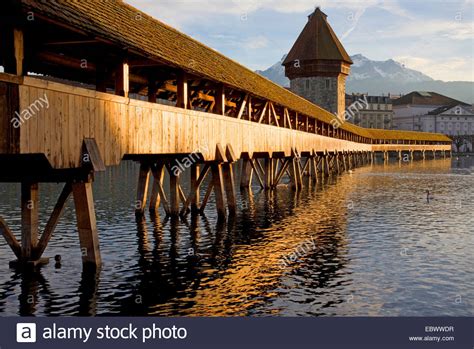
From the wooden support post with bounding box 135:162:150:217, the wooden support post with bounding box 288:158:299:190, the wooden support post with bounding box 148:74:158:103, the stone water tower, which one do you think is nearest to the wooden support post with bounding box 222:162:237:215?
the wooden support post with bounding box 135:162:150:217

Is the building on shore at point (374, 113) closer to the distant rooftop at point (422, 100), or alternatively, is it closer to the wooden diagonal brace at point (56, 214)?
the distant rooftop at point (422, 100)

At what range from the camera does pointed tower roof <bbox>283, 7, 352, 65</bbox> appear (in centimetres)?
9238

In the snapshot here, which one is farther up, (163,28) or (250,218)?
(163,28)

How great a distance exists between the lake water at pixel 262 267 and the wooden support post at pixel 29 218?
2.69 ft

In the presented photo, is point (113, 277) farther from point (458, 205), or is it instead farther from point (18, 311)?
point (458, 205)

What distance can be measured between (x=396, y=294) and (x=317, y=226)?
10.4 meters

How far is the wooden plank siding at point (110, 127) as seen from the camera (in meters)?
11.0

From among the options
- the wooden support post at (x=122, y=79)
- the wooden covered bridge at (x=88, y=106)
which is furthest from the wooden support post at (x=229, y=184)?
the wooden support post at (x=122, y=79)

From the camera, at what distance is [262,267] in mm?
15297

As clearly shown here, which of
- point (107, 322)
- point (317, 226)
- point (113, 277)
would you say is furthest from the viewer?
point (317, 226)

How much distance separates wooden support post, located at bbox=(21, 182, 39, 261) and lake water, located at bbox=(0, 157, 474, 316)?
819 millimetres

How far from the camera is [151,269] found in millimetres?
14930

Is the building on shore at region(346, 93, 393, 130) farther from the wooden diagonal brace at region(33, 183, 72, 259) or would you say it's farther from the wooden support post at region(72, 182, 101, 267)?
the wooden support post at region(72, 182, 101, 267)

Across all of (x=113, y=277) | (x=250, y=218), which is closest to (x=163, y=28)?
(x=250, y=218)
